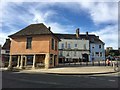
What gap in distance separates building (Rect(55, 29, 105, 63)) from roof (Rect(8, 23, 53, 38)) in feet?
84.5

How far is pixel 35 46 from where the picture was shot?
104 ft

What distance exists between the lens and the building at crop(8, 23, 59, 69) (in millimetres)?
31188

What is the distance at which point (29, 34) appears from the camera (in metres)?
32.2

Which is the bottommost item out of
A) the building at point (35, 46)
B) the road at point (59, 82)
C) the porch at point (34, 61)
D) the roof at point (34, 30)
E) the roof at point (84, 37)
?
the road at point (59, 82)

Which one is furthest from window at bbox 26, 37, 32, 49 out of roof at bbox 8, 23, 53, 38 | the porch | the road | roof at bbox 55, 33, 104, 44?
roof at bbox 55, 33, 104, 44

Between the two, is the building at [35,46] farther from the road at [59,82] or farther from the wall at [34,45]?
the road at [59,82]

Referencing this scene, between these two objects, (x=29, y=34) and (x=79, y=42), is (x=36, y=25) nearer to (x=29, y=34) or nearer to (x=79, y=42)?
(x=29, y=34)

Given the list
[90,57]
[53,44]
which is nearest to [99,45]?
[90,57]

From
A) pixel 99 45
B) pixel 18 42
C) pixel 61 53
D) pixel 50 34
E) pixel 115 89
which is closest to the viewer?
pixel 115 89

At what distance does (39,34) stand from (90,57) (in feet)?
119

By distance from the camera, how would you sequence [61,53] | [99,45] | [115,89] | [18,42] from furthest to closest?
[99,45] < [61,53] < [18,42] < [115,89]

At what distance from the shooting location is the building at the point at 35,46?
3119cm

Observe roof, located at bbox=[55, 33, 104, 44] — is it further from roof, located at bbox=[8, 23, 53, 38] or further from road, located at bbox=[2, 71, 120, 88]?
road, located at bbox=[2, 71, 120, 88]

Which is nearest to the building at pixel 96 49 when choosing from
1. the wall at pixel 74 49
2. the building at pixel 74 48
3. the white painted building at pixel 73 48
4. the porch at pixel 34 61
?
the building at pixel 74 48
